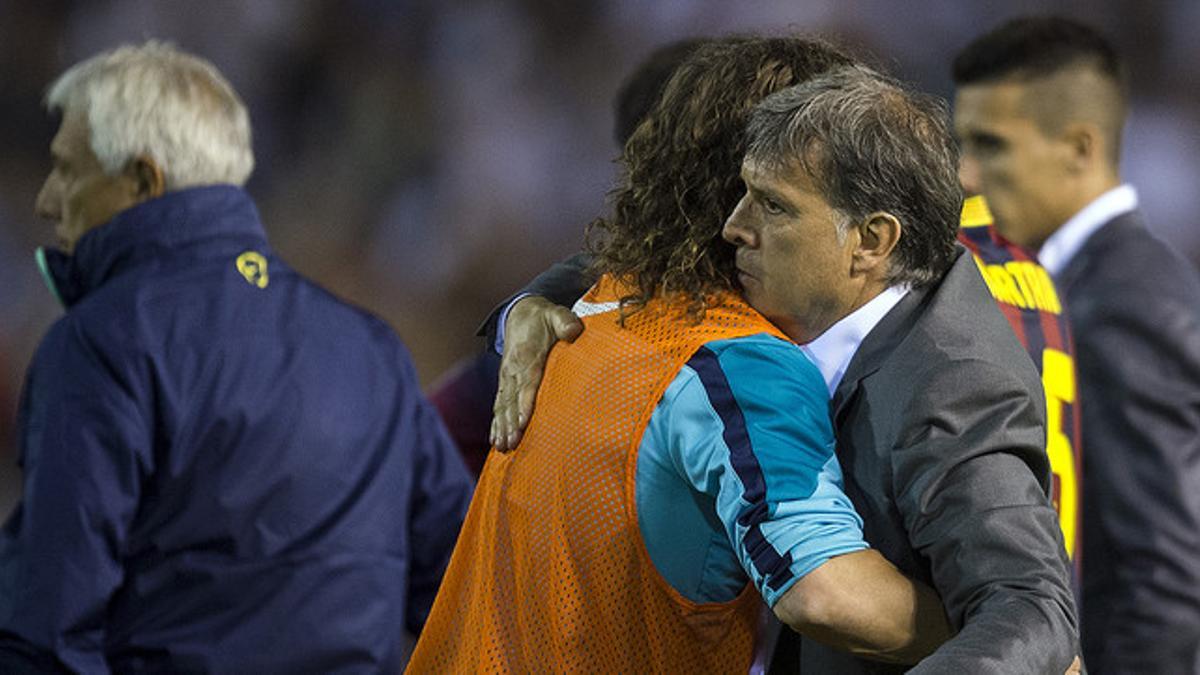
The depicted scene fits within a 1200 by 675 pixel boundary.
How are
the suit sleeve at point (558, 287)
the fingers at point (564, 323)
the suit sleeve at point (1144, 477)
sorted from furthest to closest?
the suit sleeve at point (1144, 477), the suit sleeve at point (558, 287), the fingers at point (564, 323)

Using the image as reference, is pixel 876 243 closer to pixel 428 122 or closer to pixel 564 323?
pixel 564 323

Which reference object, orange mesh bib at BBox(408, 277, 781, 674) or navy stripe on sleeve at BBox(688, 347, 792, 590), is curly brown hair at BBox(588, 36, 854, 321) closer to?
orange mesh bib at BBox(408, 277, 781, 674)

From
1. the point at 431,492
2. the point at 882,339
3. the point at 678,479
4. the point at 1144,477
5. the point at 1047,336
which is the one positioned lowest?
the point at 1144,477

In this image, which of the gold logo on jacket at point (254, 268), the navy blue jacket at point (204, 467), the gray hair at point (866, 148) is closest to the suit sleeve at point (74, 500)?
the navy blue jacket at point (204, 467)

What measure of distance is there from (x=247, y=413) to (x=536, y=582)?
1.04 m

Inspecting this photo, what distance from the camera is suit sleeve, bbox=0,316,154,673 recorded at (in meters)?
2.46

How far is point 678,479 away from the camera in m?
1.68

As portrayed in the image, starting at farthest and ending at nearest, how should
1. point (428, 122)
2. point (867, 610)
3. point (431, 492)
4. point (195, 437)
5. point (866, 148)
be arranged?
1. point (428, 122)
2. point (431, 492)
3. point (195, 437)
4. point (866, 148)
5. point (867, 610)

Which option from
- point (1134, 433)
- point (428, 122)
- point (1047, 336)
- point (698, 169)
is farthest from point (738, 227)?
point (428, 122)

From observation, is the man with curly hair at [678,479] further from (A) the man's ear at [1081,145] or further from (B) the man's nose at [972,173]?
(A) the man's ear at [1081,145]

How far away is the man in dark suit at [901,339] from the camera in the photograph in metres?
1.58

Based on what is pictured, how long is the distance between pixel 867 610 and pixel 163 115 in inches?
69.9

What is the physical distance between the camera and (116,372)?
2545 mm

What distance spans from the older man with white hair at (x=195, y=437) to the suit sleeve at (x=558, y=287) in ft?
2.07
